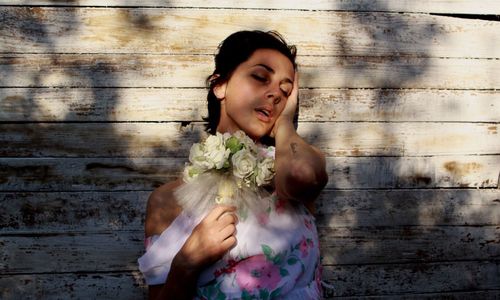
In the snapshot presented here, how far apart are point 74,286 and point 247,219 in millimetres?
1191

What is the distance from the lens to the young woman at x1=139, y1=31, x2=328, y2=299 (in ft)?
8.05

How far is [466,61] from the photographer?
11.2ft

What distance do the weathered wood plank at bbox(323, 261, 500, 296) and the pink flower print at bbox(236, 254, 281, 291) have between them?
99cm

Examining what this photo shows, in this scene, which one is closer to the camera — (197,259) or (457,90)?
(197,259)

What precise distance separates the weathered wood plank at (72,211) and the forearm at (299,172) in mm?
1022

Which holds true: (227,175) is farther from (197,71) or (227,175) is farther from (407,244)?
(407,244)

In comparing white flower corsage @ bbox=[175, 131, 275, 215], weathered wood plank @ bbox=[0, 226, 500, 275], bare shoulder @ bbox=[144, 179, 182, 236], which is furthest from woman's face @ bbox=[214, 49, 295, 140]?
weathered wood plank @ bbox=[0, 226, 500, 275]

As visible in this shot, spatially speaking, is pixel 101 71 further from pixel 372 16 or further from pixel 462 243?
pixel 462 243

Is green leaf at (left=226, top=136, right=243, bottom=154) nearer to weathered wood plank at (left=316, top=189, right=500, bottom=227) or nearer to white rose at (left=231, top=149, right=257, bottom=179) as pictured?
white rose at (left=231, top=149, right=257, bottom=179)

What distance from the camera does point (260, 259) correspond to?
2.49m

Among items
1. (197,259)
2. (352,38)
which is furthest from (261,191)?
(352,38)

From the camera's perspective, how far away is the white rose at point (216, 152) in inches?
95.7

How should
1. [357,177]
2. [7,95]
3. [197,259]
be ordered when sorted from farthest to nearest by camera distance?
[357,177] < [7,95] < [197,259]

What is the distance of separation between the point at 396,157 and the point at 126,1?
1626mm
